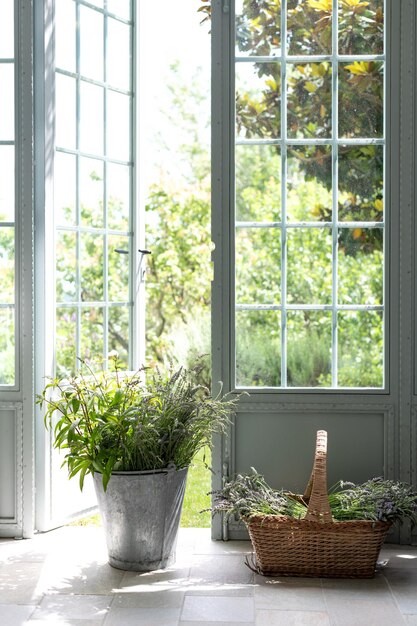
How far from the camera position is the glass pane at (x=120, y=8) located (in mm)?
4867

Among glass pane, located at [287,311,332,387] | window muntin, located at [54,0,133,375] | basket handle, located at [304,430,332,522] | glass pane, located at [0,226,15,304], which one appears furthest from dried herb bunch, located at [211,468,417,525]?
glass pane, located at [0,226,15,304]

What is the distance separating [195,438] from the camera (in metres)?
4.00

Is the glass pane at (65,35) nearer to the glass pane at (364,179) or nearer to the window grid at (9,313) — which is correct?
the window grid at (9,313)

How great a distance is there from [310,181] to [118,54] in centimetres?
128

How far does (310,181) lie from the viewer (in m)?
4.41

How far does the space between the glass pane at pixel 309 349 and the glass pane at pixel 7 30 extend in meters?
1.76

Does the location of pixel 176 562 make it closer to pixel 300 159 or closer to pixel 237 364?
pixel 237 364

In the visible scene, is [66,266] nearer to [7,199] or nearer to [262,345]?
[7,199]

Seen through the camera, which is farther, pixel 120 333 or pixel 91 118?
pixel 120 333

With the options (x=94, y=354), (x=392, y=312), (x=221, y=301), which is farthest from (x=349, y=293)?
(x=94, y=354)

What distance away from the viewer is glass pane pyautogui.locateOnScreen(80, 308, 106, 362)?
4.76m

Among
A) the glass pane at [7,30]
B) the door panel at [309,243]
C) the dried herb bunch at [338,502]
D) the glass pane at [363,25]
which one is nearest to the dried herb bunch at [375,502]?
the dried herb bunch at [338,502]

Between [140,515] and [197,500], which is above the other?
[140,515]

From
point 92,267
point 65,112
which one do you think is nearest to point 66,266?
point 92,267
